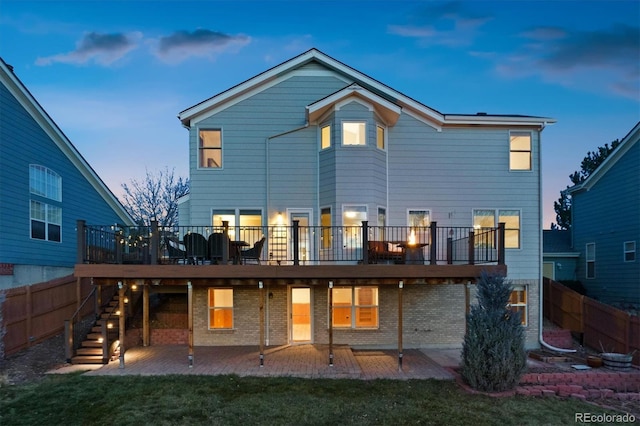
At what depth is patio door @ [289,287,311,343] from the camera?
12.2m

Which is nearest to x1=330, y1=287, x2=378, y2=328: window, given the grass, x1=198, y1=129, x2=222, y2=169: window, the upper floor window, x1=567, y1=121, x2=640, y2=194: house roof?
the grass

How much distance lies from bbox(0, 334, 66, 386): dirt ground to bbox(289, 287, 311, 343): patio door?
21.2ft

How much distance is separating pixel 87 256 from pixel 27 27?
1503 cm

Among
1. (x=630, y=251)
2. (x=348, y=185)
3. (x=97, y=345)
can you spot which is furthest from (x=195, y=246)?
(x=630, y=251)

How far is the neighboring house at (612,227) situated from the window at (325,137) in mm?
12032

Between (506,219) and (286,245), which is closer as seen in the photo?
(286,245)

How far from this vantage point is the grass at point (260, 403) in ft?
21.4

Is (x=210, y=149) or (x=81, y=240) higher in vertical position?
(x=210, y=149)

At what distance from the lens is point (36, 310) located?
1070cm

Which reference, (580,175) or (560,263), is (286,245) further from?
(580,175)

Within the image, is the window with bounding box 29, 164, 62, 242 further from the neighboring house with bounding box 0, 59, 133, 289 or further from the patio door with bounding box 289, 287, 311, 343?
the patio door with bounding box 289, 287, 311, 343

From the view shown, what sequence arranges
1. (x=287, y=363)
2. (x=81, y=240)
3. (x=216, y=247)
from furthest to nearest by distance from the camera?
(x=287, y=363)
(x=216, y=247)
(x=81, y=240)

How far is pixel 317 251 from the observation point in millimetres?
12102

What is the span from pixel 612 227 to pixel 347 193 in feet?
40.6
